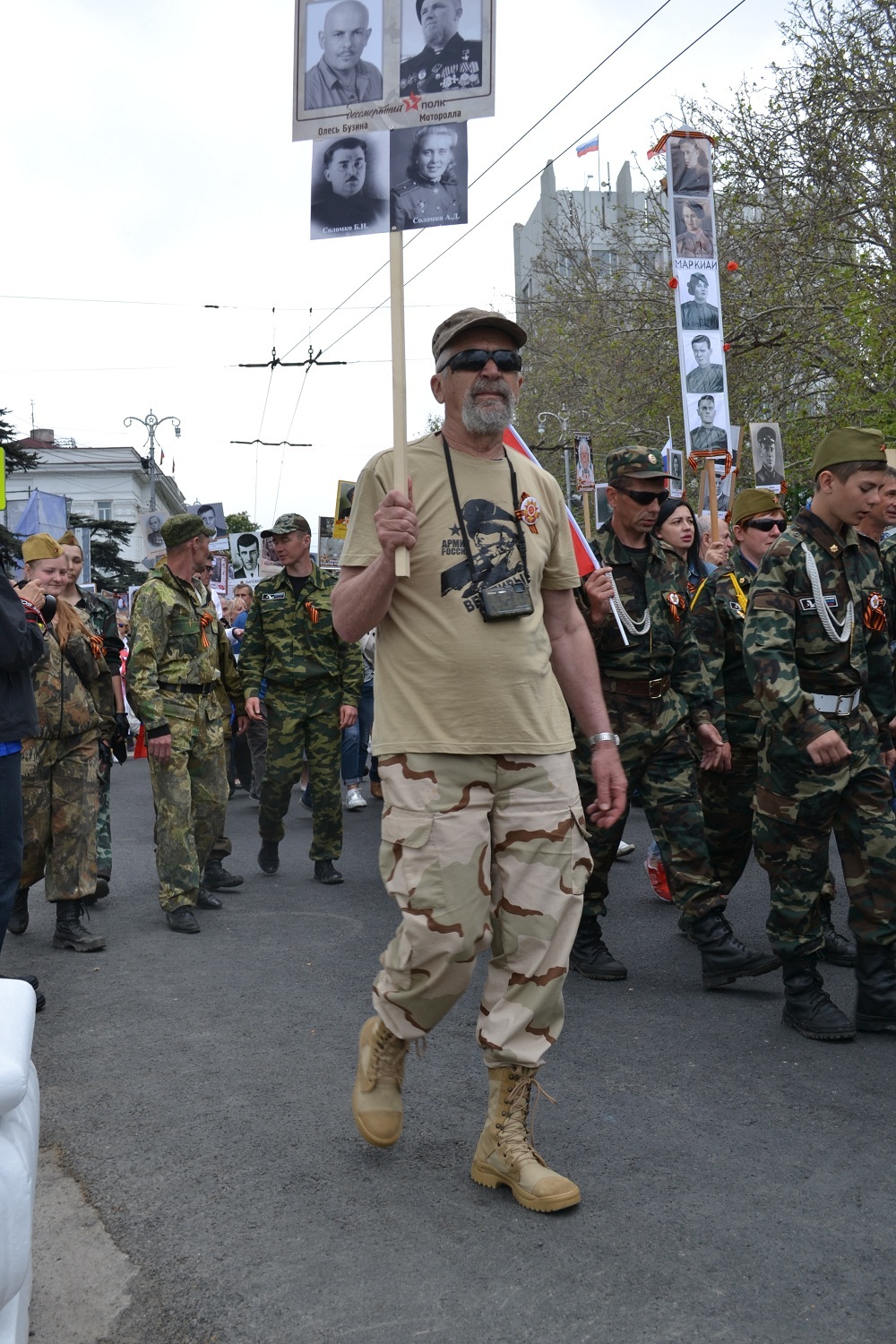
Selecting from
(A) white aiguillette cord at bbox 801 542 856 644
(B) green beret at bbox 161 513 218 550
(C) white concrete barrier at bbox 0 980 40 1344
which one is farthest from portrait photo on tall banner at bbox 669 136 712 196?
(C) white concrete barrier at bbox 0 980 40 1344

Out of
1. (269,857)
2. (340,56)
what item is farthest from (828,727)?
(269,857)

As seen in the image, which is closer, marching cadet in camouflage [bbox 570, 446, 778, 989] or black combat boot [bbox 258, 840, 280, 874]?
marching cadet in camouflage [bbox 570, 446, 778, 989]

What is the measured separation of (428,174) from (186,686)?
4218 mm

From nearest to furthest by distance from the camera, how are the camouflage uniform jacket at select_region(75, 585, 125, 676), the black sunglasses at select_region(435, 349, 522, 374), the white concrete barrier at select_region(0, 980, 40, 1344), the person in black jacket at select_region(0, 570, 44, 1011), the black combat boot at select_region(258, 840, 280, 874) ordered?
the white concrete barrier at select_region(0, 980, 40, 1344) < the black sunglasses at select_region(435, 349, 522, 374) < the person in black jacket at select_region(0, 570, 44, 1011) < the camouflage uniform jacket at select_region(75, 585, 125, 676) < the black combat boot at select_region(258, 840, 280, 874)

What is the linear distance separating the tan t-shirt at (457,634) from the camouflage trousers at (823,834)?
1.58 m

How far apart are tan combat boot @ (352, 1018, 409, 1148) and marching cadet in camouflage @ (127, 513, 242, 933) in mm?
3486

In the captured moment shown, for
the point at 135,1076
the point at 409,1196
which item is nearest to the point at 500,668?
the point at 409,1196

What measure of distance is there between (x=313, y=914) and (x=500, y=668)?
4.21 metres

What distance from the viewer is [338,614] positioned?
12.1ft

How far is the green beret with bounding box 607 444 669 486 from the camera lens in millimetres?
5848

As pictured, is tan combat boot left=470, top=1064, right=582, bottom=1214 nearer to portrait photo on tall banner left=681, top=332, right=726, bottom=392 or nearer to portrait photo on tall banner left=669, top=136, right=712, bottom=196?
portrait photo on tall banner left=681, top=332, right=726, bottom=392

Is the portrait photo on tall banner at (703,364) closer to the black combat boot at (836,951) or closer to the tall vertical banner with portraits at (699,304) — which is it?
the tall vertical banner with portraits at (699,304)

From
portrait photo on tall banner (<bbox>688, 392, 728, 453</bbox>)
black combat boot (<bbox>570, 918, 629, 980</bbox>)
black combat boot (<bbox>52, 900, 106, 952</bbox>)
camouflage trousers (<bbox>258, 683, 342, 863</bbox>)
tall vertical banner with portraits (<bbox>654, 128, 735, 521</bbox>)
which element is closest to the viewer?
black combat boot (<bbox>570, 918, 629, 980</bbox>)

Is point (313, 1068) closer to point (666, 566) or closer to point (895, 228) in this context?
point (666, 566)
